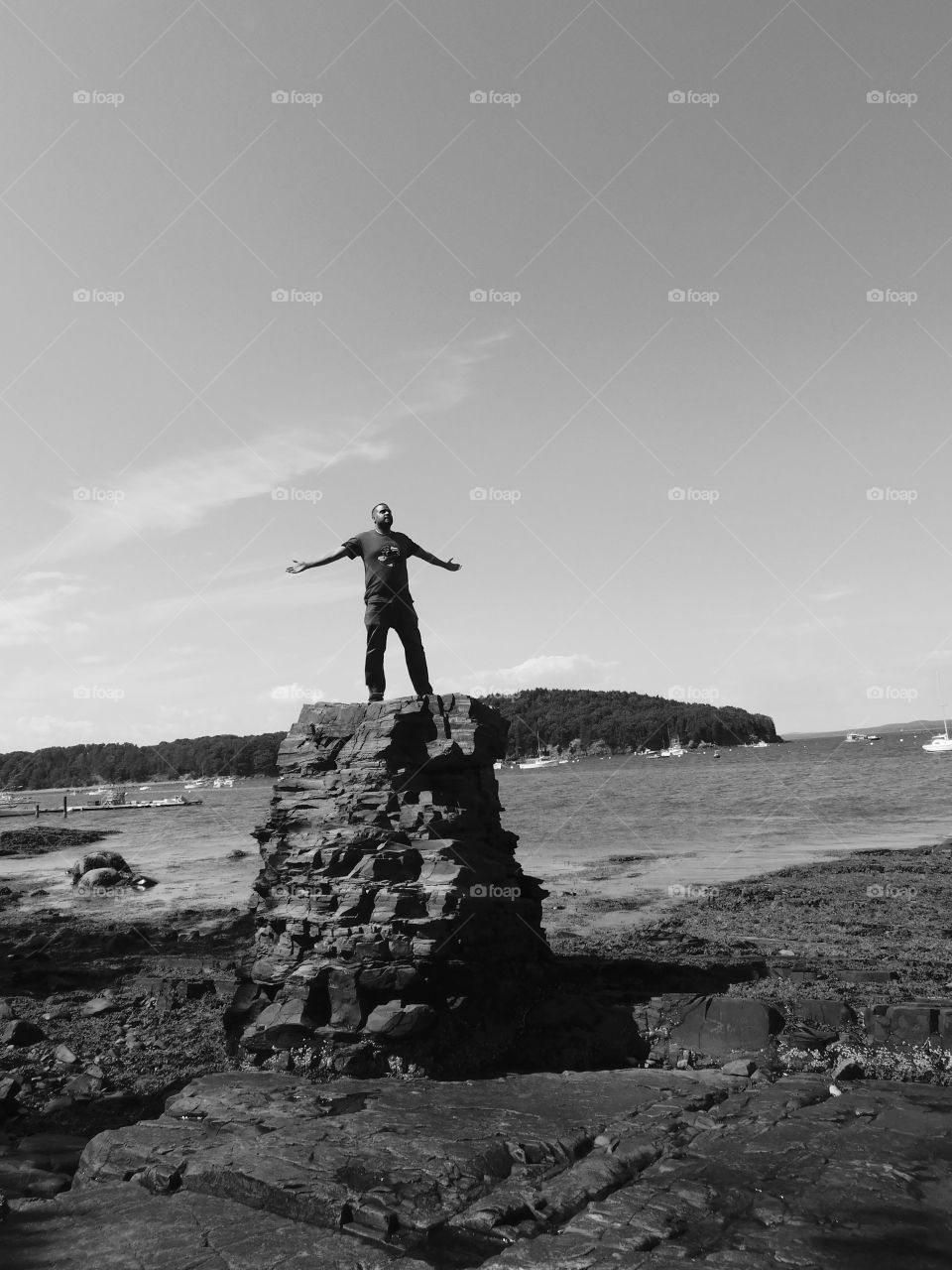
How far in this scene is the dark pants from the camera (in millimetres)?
14477

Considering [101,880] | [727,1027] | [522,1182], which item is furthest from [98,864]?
[522,1182]

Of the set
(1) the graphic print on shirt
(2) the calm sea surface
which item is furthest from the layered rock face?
(2) the calm sea surface

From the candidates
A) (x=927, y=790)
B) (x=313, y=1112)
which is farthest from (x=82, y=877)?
(x=927, y=790)

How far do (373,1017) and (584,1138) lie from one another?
14.9 ft

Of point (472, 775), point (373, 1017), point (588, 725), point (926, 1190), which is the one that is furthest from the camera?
point (588, 725)

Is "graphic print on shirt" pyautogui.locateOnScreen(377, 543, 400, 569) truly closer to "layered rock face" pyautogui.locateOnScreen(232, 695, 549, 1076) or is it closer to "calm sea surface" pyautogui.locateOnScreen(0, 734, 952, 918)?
"layered rock face" pyautogui.locateOnScreen(232, 695, 549, 1076)

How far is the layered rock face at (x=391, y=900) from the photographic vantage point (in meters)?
11.7

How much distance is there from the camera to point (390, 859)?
1288 centimetres

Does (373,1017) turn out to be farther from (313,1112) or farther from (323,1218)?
(323,1218)

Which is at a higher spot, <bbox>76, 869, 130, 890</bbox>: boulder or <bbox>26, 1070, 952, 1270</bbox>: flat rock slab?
<bbox>26, 1070, 952, 1270</bbox>: flat rock slab

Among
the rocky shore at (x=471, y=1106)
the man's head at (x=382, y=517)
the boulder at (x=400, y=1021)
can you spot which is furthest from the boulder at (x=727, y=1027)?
the man's head at (x=382, y=517)

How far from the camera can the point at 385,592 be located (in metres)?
14.4

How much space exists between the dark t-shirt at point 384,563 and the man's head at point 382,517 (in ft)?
0.41

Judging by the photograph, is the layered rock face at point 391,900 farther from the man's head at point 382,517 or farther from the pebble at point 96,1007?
the pebble at point 96,1007
